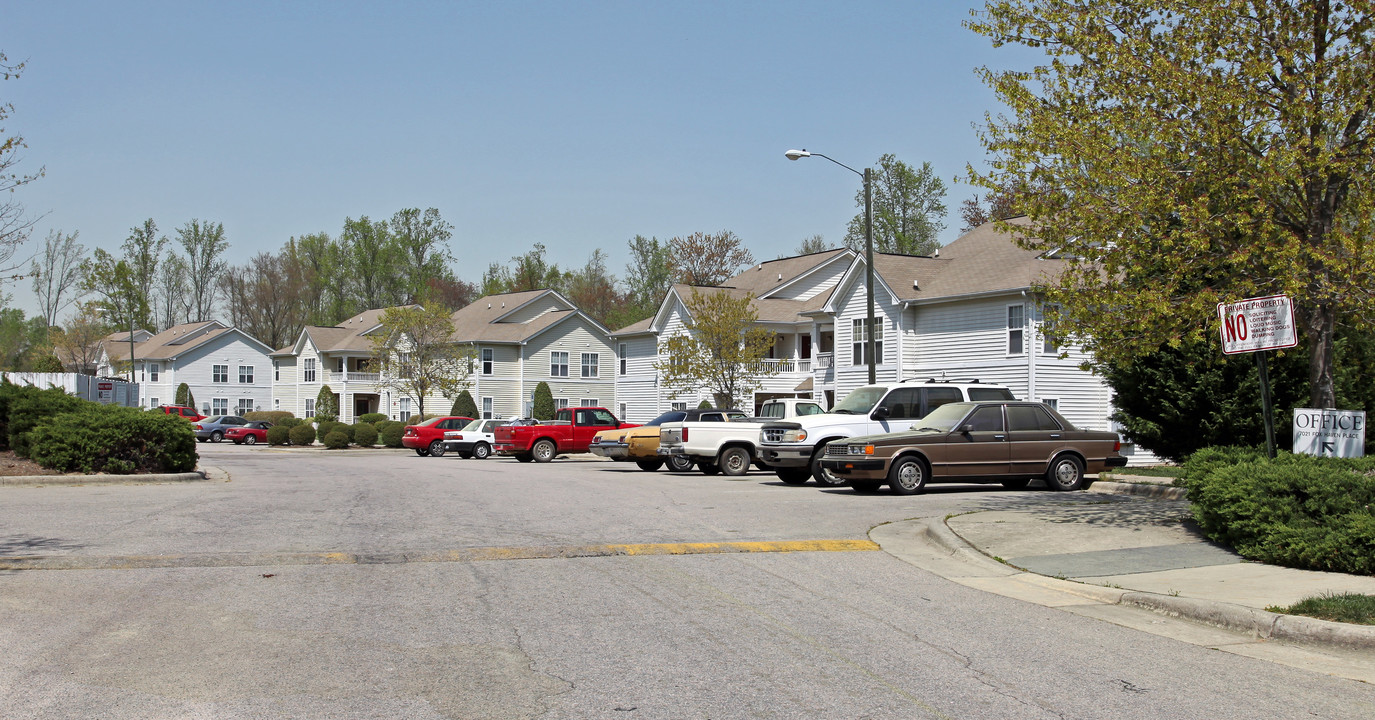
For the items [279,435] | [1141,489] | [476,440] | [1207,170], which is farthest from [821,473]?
[279,435]

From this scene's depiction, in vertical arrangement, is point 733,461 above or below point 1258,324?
below

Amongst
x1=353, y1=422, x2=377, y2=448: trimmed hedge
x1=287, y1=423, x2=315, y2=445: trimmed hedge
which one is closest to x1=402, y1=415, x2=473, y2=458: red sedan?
x1=353, y1=422, x2=377, y2=448: trimmed hedge

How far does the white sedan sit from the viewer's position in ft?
125

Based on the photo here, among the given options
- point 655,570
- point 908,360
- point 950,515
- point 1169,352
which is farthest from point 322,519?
point 908,360

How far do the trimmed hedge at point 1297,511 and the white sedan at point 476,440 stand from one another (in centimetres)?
2932

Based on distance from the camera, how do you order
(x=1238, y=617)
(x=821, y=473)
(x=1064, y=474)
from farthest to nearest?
(x=821, y=473) → (x=1064, y=474) → (x=1238, y=617)

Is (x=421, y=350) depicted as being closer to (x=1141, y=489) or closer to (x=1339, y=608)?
(x=1141, y=489)

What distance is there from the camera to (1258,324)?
10.7 metres

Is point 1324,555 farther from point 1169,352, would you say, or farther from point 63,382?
point 63,382

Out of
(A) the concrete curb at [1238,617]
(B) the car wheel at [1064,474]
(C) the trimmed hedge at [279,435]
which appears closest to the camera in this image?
(A) the concrete curb at [1238,617]

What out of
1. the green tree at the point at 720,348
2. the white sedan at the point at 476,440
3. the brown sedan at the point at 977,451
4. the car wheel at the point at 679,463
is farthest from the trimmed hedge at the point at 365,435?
the brown sedan at the point at 977,451

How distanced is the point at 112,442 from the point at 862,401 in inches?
565

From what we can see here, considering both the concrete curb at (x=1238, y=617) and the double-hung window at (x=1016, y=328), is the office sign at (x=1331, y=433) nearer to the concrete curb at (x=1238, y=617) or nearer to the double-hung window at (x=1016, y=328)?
the concrete curb at (x=1238, y=617)

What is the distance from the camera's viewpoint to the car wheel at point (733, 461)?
24734 millimetres
